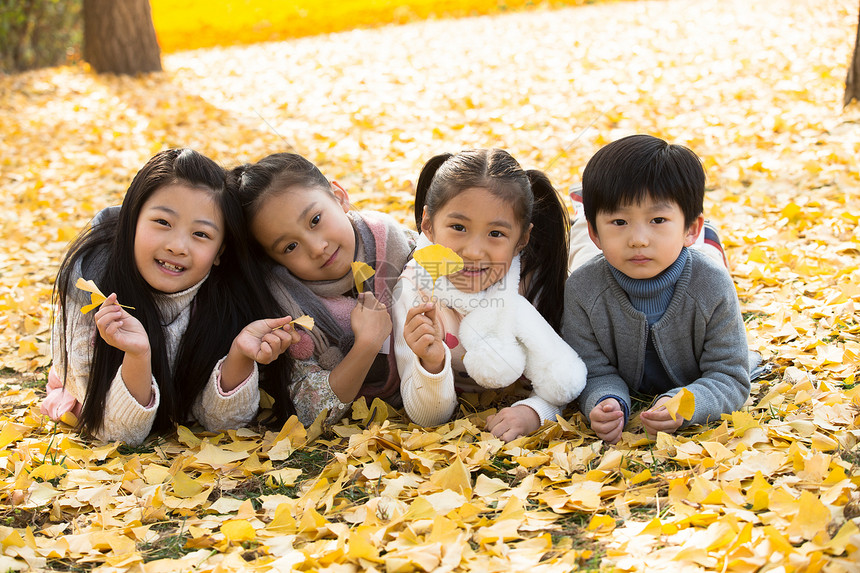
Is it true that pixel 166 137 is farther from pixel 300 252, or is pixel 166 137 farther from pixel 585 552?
pixel 585 552

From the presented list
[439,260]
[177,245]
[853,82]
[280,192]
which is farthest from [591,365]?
[853,82]

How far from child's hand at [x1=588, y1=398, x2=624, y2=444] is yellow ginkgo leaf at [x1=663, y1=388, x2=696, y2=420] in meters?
0.15

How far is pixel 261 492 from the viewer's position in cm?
215

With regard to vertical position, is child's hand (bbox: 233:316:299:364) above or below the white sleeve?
above

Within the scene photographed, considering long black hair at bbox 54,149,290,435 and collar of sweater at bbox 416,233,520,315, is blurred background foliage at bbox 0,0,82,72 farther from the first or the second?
collar of sweater at bbox 416,233,520,315

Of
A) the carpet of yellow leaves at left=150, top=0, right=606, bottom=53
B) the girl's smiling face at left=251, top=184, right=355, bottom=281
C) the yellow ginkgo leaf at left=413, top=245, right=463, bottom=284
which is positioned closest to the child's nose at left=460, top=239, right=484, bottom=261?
the yellow ginkgo leaf at left=413, top=245, right=463, bottom=284

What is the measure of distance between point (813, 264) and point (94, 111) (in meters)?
6.70

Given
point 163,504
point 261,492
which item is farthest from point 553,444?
point 163,504

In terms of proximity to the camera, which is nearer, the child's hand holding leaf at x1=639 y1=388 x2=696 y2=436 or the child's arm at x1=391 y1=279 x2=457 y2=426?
the child's hand holding leaf at x1=639 y1=388 x2=696 y2=436

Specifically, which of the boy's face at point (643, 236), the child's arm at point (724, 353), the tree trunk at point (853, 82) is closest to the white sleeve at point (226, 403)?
the boy's face at point (643, 236)

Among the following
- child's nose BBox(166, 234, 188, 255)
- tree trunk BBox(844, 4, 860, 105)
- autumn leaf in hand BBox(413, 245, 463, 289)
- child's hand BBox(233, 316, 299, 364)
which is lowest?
child's hand BBox(233, 316, 299, 364)

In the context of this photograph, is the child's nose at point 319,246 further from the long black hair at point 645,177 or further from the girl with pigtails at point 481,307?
the long black hair at point 645,177

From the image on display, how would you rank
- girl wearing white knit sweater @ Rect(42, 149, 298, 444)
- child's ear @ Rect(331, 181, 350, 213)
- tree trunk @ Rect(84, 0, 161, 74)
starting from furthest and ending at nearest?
tree trunk @ Rect(84, 0, 161, 74) < child's ear @ Rect(331, 181, 350, 213) < girl wearing white knit sweater @ Rect(42, 149, 298, 444)

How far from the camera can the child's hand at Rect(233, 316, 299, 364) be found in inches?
91.0
